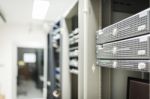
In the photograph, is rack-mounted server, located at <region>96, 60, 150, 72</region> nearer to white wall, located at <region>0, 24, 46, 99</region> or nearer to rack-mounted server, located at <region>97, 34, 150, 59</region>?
rack-mounted server, located at <region>97, 34, 150, 59</region>

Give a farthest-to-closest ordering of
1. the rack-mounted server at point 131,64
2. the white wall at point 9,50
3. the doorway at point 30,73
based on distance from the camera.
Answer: the doorway at point 30,73 < the white wall at point 9,50 < the rack-mounted server at point 131,64

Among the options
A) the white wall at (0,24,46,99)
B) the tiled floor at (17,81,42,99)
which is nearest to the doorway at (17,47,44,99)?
the tiled floor at (17,81,42,99)

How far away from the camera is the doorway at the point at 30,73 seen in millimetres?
5637

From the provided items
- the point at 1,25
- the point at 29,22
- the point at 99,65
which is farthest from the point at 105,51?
the point at 1,25

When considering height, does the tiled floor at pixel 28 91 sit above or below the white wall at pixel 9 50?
below

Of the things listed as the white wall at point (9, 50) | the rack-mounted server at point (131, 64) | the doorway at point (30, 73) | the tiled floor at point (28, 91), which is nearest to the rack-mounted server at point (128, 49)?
the rack-mounted server at point (131, 64)

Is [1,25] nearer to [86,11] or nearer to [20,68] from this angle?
[20,68]

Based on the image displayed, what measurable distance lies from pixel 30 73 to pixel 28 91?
1.94 feet

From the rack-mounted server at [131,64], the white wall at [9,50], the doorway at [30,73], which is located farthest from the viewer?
the doorway at [30,73]

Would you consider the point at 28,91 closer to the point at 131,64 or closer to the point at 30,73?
the point at 30,73

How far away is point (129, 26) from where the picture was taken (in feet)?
3.36

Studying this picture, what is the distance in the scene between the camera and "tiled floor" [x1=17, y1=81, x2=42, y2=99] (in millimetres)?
5699

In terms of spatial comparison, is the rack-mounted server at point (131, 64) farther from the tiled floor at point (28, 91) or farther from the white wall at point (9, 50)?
the tiled floor at point (28, 91)

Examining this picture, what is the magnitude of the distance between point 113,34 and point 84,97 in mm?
592
